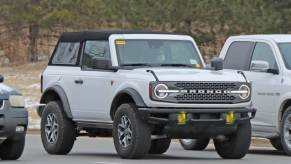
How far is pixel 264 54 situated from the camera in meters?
18.8

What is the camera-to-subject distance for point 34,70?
4244 centimetres

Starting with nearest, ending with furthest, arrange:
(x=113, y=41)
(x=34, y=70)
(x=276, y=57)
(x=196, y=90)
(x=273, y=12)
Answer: (x=196, y=90), (x=113, y=41), (x=276, y=57), (x=273, y=12), (x=34, y=70)

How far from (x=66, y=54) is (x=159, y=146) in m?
2.24

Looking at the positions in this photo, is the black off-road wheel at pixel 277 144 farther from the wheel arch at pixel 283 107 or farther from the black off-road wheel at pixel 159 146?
the black off-road wheel at pixel 159 146

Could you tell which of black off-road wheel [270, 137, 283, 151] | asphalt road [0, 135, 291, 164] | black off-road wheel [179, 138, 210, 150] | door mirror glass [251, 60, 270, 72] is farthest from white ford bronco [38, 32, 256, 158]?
black off-road wheel [270, 137, 283, 151]

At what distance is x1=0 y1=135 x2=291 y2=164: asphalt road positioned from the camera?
1608cm

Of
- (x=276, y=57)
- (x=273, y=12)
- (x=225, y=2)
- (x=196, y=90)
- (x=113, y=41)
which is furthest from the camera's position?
(x=225, y=2)

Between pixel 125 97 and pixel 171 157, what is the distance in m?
1.55

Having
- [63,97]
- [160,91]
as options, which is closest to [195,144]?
[63,97]

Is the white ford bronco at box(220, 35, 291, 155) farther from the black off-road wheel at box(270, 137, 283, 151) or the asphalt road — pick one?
the asphalt road

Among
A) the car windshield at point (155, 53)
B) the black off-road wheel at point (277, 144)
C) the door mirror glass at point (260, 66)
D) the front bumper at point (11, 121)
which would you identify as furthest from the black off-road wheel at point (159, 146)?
the front bumper at point (11, 121)

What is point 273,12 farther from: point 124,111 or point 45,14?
point 124,111

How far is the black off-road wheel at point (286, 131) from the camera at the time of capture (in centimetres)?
1779

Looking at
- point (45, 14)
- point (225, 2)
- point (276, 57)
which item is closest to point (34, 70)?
point (45, 14)
